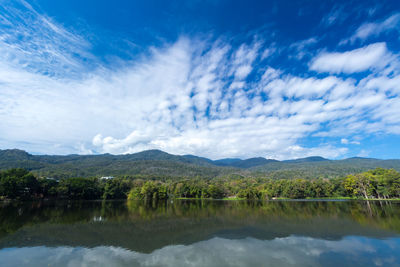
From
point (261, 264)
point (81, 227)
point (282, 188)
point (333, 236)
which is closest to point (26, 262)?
point (81, 227)

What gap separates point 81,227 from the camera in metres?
21.6

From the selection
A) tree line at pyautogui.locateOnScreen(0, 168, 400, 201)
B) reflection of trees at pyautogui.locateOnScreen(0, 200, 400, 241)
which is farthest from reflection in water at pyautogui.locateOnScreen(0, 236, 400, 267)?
tree line at pyautogui.locateOnScreen(0, 168, 400, 201)

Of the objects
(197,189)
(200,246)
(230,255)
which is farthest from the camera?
(197,189)

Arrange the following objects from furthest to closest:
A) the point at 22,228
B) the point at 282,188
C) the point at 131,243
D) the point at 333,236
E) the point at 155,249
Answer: the point at 282,188 < the point at 22,228 < the point at 333,236 < the point at 131,243 < the point at 155,249

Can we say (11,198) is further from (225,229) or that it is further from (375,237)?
(375,237)

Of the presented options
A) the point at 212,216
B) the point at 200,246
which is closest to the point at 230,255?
the point at 200,246

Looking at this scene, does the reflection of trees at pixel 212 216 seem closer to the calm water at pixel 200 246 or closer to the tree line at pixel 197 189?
the calm water at pixel 200 246

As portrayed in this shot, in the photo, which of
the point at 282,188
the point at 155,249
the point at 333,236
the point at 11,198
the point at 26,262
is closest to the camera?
the point at 26,262

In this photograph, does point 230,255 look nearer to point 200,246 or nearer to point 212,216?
point 200,246

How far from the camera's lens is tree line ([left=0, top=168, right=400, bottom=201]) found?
5959cm

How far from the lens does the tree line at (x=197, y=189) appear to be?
59594 mm

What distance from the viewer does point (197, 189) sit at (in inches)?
3930

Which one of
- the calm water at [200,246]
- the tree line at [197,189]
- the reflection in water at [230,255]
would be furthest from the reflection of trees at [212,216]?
the tree line at [197,189]

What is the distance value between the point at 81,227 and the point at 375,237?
1129 inches
